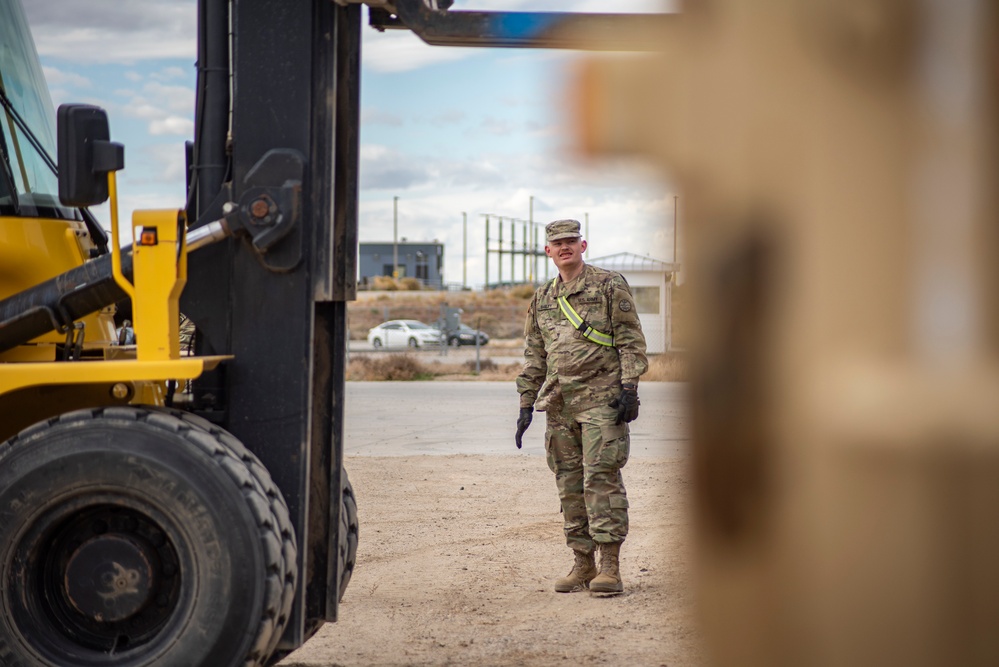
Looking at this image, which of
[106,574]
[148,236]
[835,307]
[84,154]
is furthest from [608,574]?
[835,307]

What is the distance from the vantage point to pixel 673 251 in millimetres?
902

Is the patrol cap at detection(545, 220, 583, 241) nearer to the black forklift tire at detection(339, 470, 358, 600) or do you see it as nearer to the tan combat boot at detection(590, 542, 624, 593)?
the tan combat boot at detection(590, 542, 624, 593)

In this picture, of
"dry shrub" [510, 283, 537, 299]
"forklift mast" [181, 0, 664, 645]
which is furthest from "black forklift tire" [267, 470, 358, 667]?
"dry shrub" [510, 283, 537, 299]

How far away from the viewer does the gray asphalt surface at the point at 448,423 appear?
44.6 feet

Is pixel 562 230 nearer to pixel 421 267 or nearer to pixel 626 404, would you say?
pixel 626 404

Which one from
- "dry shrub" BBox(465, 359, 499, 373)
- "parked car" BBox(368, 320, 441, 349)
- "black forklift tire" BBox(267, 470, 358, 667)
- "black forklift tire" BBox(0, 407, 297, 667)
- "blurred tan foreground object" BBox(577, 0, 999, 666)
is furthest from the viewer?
"parked car" BBox(368, 320, 441, 349)

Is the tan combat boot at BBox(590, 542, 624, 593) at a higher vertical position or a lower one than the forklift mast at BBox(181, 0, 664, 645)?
lower

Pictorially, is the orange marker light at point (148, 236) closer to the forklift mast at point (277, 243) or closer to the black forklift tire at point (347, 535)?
the forklift mast at point (277, 243)

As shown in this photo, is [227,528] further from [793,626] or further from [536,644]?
[793,626]

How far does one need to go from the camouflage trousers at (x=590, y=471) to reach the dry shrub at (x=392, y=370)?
20.7m

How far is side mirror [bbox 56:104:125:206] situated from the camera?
11.3 ft

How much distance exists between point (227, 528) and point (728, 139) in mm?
2762

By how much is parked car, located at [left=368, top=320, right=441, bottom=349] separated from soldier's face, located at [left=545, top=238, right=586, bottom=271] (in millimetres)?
37256

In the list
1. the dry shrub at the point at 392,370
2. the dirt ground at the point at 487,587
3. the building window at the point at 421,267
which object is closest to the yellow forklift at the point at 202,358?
the dirt ground at the point at 487,587
